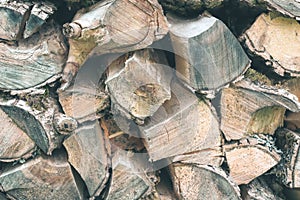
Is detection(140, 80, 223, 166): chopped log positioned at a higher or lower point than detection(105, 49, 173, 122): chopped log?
lower

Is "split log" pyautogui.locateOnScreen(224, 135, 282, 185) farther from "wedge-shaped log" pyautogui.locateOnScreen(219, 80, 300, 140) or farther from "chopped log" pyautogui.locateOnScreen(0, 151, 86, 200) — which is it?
"chopped log" pyautogui.locateOnScreen(0, 151, 86, 200)

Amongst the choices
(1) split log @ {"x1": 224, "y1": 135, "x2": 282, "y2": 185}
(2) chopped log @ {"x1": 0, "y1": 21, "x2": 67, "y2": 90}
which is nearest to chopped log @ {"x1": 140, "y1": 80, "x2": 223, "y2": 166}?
(1) split log @ {"x1": 224, "y1": 135, "x2": 282, "y2": 185}

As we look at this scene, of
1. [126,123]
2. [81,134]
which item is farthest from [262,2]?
[81,134]

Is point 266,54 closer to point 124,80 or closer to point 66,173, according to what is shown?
point 124,80

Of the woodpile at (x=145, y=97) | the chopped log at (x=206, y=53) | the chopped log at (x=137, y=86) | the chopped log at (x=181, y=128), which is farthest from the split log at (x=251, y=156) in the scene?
the chopped log at (x=137, y=86)

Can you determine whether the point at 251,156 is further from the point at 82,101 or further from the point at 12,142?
the point at 12,142
